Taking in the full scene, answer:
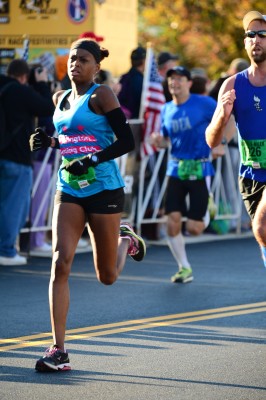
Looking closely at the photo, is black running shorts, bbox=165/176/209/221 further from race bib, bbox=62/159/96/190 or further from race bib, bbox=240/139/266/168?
race bib, bbox=62/159/96/190

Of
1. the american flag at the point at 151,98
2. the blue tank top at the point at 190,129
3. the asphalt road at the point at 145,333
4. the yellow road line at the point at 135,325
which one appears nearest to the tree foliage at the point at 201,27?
the american flag at the point at 151,98

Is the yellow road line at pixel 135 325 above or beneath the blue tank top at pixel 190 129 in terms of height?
beneath

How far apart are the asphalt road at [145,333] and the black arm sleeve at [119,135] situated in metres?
1.40

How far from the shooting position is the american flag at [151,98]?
50.3 feet

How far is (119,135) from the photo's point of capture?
8.18m

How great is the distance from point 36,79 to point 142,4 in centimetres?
1876

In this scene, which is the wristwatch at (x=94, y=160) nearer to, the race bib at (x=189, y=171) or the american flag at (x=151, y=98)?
the race bib at (x=189, y=171)

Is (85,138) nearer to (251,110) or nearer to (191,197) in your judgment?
(251,110)

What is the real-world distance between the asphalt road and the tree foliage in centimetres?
1846

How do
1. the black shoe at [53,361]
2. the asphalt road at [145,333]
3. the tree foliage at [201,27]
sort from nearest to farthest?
the asphalt road at [145,333] < the black shoe at [53,361] < the tree foliage at [201,27]

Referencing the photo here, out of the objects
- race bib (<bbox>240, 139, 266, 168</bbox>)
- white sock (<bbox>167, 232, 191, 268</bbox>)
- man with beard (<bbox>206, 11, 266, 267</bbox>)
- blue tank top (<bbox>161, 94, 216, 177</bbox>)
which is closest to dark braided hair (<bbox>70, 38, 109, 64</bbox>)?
man with beard (<bbox>206, 11, 266, 267</bbox>)

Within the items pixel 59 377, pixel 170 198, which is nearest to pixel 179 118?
pixel 170 198

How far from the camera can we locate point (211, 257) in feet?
47.9

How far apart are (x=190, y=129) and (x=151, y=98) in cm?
295
